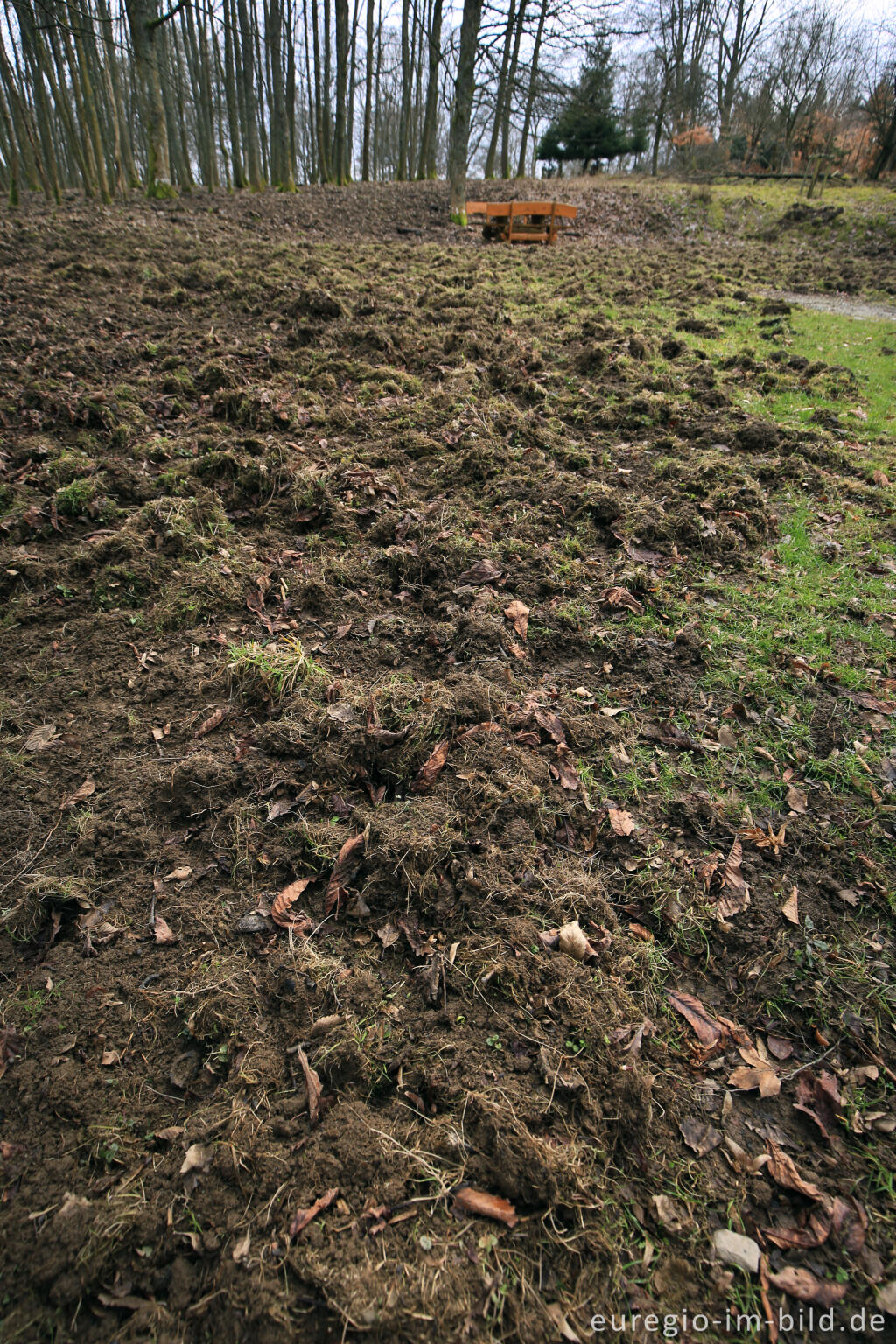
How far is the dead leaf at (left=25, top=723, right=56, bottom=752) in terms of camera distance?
2943mm

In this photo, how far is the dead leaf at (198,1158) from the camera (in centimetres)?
177

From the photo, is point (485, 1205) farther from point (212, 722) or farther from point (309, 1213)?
point (212, 722)

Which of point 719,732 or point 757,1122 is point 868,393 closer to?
point 719,732

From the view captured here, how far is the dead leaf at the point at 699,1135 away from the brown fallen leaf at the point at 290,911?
134 cm

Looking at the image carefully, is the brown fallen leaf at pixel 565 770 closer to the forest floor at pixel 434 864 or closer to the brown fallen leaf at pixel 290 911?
the forest floor at pixel 434 864

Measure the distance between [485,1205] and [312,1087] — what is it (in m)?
0.57

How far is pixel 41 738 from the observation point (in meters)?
2.99

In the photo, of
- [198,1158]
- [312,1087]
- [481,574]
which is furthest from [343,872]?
[481,574]

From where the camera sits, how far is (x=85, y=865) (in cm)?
250

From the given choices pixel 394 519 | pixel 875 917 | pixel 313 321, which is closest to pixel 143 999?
pixel 875 917

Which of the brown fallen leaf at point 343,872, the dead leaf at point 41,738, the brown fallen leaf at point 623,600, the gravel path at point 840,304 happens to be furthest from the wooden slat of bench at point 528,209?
the brown fallen leaf at point 343,872

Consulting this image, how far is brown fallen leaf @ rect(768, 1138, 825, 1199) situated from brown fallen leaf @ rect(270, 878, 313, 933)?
5.18 feet

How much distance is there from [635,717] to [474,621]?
100 centimetres

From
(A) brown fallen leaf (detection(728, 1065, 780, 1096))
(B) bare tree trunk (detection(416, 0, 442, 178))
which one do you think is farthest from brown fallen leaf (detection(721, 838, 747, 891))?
(B) bare tree trunk (detection(416, 0, 442, 178))
